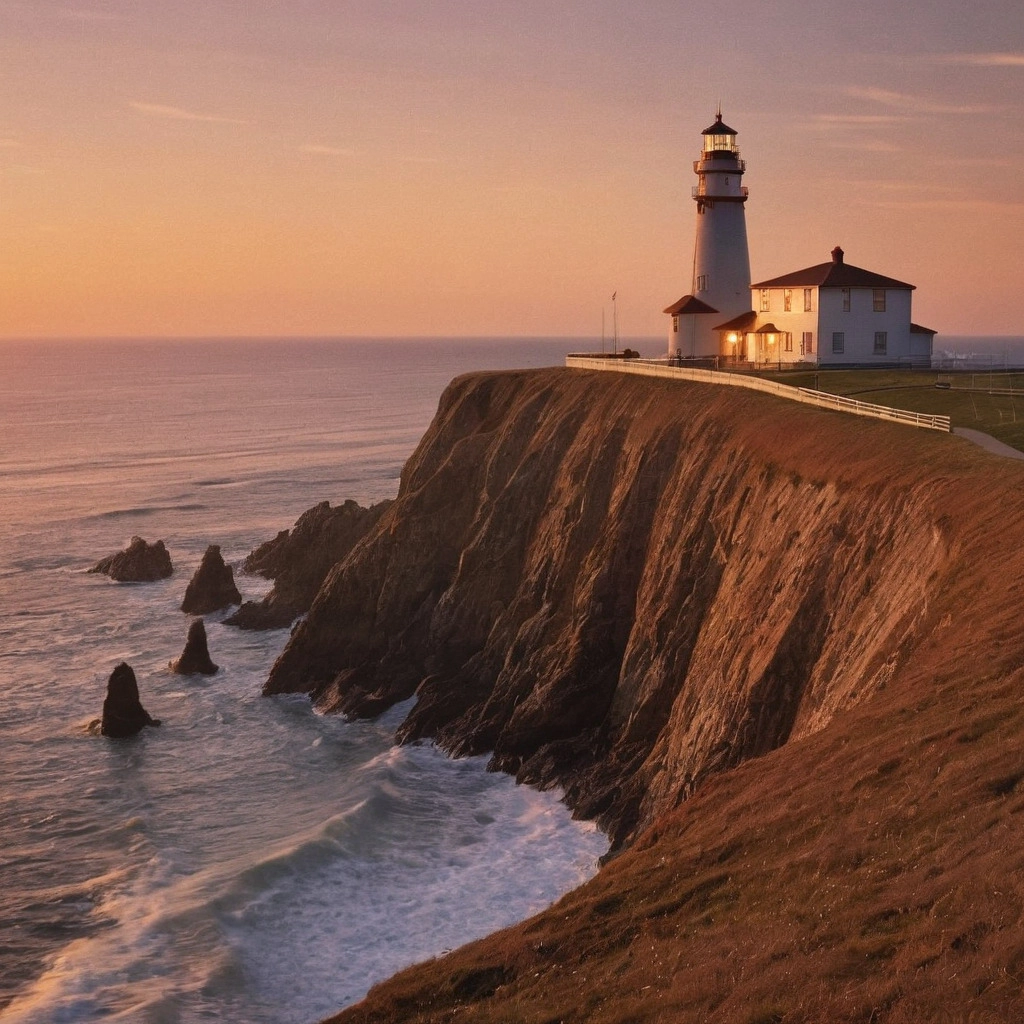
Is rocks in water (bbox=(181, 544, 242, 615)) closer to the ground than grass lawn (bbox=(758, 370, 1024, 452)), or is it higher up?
closer to the ground

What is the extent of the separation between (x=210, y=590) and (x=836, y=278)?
39.0 metres

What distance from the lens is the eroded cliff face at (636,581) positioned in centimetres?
3047

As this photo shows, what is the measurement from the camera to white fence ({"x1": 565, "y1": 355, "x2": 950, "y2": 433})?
3991 cm

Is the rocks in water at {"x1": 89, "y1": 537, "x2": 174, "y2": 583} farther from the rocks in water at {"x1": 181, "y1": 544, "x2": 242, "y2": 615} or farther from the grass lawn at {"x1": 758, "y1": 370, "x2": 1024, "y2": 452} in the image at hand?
the grass lawn at {"x1": 758, "y1": 370, "x2": 1024, "y2": 452}

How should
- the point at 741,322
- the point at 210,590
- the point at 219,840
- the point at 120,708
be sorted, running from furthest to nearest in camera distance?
the point at 741,322, the point at 210,590, the point at 120,708, the point at 219,840

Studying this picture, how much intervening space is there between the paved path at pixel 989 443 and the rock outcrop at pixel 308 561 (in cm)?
3508

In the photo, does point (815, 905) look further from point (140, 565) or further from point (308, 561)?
point (140, 565)

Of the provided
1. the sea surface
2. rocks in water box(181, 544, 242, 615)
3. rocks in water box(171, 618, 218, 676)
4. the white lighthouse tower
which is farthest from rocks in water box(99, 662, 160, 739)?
the white lighthouse tower

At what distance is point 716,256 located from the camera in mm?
76000

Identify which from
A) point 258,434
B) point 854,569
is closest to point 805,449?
point 854,569

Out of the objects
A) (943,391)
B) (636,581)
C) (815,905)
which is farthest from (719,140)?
(815,905)

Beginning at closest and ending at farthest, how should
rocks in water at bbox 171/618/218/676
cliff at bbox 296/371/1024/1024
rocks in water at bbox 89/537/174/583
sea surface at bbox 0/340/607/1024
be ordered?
cliff at bbox 296/371/1024/1024, sea surface at bbox 0/340/607/1024, rocks in water at bbox 171/618/218/676, rocks in water at bbox 89/537/174/583

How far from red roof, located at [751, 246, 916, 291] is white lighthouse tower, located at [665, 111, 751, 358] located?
5.22m

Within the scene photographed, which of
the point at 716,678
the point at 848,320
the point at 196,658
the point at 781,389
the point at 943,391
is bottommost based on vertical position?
the point at 196,658
